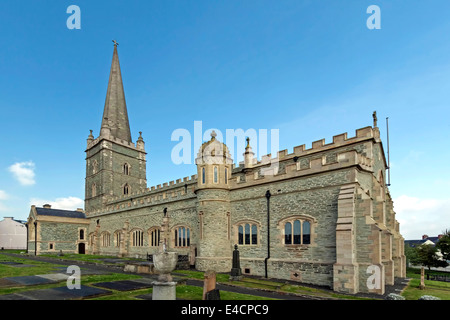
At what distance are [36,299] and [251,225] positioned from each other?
13.7 m

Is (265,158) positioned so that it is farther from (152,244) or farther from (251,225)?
(152,244)

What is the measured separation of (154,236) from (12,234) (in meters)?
56.0

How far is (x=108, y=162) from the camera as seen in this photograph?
1896 inches

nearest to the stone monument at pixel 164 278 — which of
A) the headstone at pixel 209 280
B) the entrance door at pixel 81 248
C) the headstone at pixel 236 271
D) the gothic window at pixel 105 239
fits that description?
the headstone at pixel 209 280

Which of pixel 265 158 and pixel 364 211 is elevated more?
pixel 265 158

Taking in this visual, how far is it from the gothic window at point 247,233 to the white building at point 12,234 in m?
67.7

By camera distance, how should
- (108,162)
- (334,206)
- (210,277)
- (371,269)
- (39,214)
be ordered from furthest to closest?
Answer: (108,162) < (39,214) < (334,206) < (371,269) < (210,277)

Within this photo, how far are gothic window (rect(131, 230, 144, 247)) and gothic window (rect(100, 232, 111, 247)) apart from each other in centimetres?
723

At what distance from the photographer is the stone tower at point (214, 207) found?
21.2 meters

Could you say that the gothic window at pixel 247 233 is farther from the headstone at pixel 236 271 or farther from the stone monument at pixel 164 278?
the stone monument at pixel 164 278

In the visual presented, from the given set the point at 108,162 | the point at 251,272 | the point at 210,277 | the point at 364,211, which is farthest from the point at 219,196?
the point at 108,162

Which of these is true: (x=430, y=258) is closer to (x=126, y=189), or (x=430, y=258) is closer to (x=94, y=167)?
(x=126, y=189)

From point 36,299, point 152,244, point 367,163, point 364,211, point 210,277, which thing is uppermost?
point 367,163

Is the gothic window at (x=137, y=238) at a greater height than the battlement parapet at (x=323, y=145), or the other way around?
the battlement parapet at (x=323, y=145)
